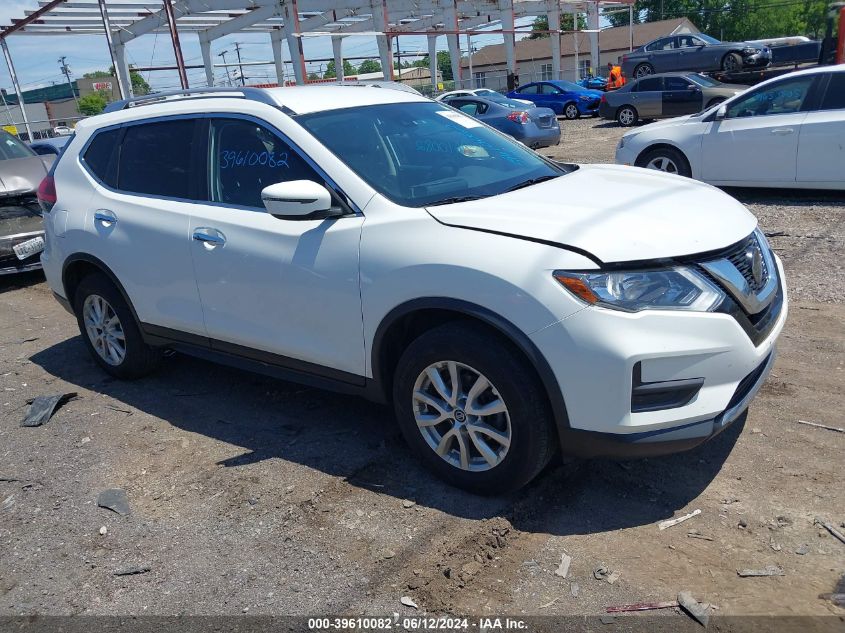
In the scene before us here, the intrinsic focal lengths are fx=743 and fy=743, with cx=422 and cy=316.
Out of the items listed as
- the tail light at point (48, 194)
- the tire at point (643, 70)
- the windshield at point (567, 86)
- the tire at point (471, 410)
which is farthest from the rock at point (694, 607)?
the tire at point (643, 70)

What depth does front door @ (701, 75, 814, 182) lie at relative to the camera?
350 inches

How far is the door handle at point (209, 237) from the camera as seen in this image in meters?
4.14

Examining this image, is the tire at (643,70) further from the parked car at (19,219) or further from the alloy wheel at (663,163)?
the parked car at (19,219)

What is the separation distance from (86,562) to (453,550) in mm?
1662

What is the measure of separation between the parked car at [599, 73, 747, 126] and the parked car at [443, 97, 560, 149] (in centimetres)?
487

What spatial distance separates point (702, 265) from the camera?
3127 mm

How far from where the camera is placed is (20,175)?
8734 mm

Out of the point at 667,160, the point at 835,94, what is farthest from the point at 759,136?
the point at 667,160

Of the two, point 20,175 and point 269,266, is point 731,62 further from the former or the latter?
point 269,266

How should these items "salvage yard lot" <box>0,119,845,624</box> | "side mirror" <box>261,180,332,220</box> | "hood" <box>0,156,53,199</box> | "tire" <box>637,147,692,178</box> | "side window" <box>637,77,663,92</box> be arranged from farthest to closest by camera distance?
"side window" <box>637,77,663,92</box>, "tire" <box>637,147,692,178</box>, "hood" <box>0,156,53,199</box>, "side mirror" <box>261,180,332,220</box>, "salvage yard lot" <box>0,119,845,624</box>

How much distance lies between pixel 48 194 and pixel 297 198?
2869mm

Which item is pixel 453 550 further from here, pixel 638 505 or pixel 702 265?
pixel 702 265

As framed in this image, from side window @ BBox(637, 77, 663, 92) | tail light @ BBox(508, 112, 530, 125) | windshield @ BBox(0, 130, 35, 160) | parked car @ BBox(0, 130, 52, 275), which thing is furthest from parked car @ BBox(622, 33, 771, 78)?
parked car @ BBox(0, 130, 52, 275)

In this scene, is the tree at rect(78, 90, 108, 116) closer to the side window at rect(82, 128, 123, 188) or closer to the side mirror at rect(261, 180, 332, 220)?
the side window at rect(82, 128, 123, 188)
